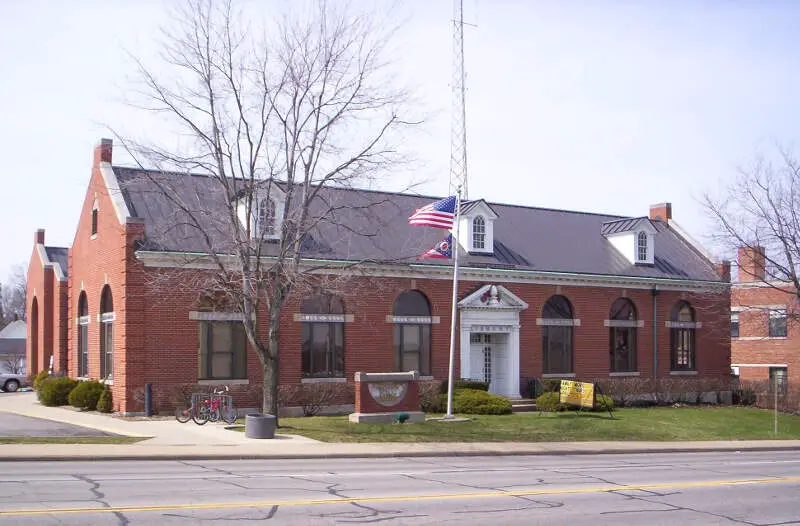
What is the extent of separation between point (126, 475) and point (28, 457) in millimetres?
3674

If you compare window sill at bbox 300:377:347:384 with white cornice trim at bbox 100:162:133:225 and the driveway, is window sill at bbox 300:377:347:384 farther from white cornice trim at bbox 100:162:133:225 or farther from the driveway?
the driveway

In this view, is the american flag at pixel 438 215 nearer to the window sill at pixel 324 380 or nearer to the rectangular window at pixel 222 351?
the window sill at pixel 324 380

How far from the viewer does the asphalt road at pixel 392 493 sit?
12375 millimetres

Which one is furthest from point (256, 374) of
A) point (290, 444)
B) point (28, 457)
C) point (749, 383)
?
point (749, 383)

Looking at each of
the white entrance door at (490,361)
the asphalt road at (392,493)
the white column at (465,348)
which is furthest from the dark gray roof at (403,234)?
the asphalt road at (392,493)

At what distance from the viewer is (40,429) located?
25219 mm

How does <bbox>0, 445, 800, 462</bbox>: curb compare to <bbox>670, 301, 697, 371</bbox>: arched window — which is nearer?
<bbox>0, 445, 800, 462</bbox>: curb

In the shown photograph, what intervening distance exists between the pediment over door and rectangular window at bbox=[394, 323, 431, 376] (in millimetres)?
1898

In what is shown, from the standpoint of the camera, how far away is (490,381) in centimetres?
3722

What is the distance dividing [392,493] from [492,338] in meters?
23.0

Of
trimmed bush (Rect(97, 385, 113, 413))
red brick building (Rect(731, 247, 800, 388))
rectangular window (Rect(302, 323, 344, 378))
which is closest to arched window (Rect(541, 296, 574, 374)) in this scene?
rectangular window (Rect(302, 323, 344, 378))

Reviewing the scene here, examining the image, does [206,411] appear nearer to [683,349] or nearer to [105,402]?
[105,402]

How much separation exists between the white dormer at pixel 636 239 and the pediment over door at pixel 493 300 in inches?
298

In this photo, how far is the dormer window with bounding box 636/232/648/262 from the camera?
4197 cm
